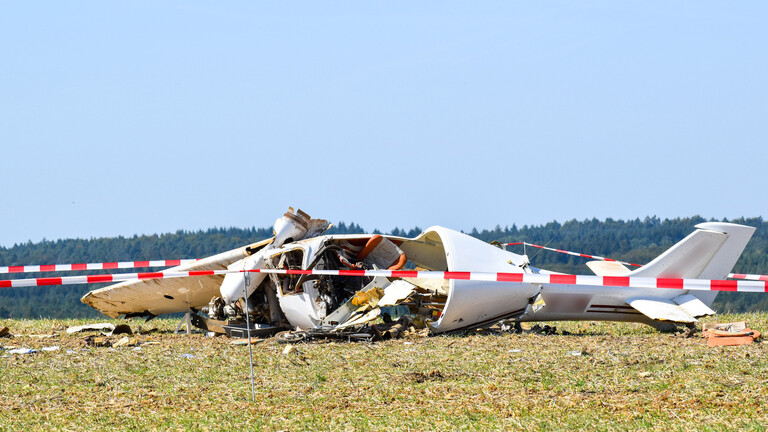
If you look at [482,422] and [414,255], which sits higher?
[414,255]

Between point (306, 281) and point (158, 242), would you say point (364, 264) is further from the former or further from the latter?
point (158, 242)

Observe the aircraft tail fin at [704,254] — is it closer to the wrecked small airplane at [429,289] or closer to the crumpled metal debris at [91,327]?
the wrecked small airplane at [429,289]

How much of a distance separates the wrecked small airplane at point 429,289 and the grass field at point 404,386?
70 cm

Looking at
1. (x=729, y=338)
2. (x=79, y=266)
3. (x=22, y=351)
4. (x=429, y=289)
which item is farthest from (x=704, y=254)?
(x=79, y=266)

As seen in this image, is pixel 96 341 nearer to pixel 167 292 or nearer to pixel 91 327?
pixel 167 292

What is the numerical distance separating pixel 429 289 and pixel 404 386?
4853mm

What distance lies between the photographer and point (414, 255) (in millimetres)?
13922

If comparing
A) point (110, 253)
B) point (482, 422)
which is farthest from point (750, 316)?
point (110, 253)

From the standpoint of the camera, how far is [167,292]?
45.2ft

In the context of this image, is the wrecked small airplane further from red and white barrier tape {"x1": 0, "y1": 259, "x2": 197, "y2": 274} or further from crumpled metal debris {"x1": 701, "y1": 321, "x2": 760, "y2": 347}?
red and white barrier tape {"x1": 0, "y1": 259, "x2": 197, "y2": 274}

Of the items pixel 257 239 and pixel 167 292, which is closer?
pixel 167 292

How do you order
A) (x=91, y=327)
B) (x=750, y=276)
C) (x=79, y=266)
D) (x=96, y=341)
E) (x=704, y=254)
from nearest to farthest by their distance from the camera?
(x=704, y=254) → (x=96, y=341) → (x=91, y=327) → (x=750, y=276) → (x=79, y=266)

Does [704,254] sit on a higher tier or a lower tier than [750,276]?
higher

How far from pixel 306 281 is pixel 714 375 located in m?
6.08
